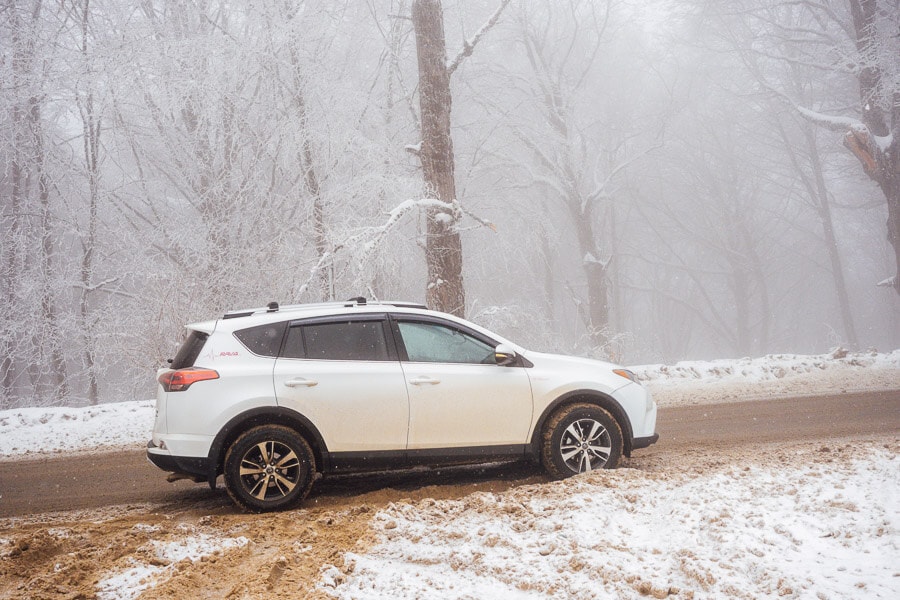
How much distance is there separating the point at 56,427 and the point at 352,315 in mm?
6369

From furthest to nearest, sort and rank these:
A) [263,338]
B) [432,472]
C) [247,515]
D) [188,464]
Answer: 1. [432,472]
2. [263,338]
3. [188,464]
4. [247,515]

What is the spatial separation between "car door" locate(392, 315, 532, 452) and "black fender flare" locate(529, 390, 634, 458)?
0.39 feet

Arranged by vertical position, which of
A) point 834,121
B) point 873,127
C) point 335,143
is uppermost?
point 834,121

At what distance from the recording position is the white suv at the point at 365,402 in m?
5.90

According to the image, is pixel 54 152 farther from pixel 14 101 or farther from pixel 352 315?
pixel 352 315

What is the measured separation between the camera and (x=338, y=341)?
6.39 metres

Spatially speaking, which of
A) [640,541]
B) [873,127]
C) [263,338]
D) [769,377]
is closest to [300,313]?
[263,338]

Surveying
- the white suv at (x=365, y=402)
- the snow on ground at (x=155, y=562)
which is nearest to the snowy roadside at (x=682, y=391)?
the white suv at (x=365, y=402)

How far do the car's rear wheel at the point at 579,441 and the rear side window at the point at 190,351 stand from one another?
10.3 ft

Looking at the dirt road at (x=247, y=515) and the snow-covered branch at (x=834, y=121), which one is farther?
the snow-covered branch at (x=834, y=121)

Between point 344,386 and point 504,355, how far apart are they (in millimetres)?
1443

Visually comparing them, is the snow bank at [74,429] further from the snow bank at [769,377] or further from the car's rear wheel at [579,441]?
the snow bank at [769,377]

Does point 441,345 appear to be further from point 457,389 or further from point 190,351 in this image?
point 190,351

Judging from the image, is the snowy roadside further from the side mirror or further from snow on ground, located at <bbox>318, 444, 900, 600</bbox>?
snow on ground, located at <bbox>318, 444, 900, 600</bbox>
